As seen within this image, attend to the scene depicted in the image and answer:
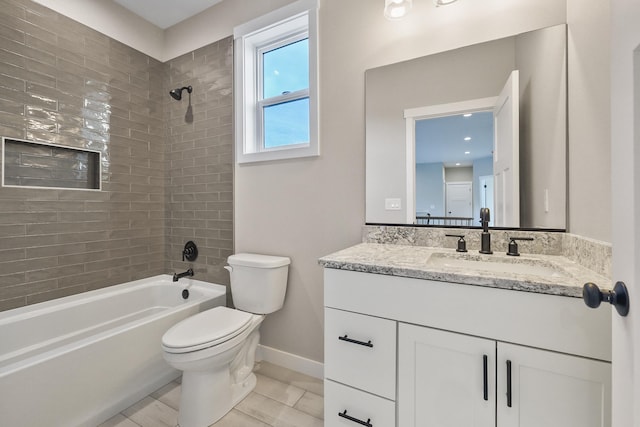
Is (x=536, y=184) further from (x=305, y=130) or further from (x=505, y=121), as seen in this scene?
(x=305, y=130)

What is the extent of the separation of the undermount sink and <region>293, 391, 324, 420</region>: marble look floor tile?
3.49ft

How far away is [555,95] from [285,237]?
5.39ft

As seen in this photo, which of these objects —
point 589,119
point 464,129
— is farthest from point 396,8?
point 589,119

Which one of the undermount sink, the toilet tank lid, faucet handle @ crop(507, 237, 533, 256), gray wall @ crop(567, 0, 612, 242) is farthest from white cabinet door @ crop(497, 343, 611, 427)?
the toilet tank lid

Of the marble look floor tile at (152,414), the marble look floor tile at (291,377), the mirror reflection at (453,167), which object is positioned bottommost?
the marble look floor tile at (291,377)

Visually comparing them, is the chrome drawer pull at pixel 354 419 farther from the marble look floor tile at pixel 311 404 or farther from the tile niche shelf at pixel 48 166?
the tile niche shelf at pixel 48 166

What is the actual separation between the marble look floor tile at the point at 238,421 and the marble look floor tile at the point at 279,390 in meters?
0.18

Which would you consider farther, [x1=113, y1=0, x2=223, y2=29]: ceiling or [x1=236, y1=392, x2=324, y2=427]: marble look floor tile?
[x1=113, y1=0, x2=223, y2=29]: ceiling

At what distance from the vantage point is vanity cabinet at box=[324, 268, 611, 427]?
2.44ft

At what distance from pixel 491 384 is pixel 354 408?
524 mm

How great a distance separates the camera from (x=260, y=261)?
1.76 metres

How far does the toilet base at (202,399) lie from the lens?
1374mm

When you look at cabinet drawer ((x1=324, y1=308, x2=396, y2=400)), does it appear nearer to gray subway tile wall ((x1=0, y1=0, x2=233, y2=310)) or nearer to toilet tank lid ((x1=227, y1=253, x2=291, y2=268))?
toilet tank lid ((x1=227, y1=253, x2=291, y2=268))

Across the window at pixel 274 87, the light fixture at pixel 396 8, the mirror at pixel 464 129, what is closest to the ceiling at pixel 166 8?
the window at pixel 274 87
